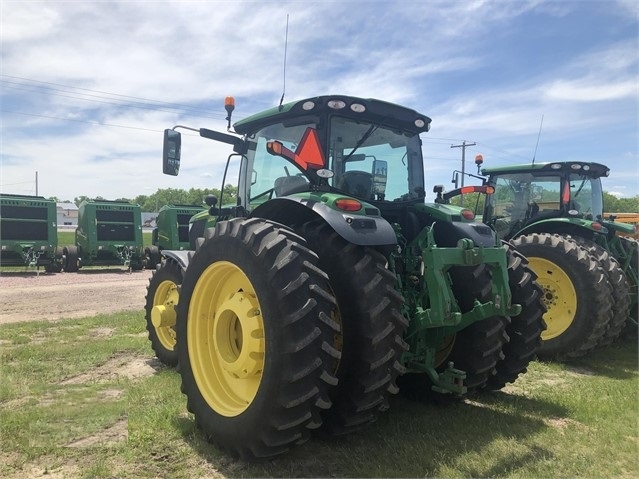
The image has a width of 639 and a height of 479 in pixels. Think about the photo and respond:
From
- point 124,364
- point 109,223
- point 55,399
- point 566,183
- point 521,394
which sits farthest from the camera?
point 109,223

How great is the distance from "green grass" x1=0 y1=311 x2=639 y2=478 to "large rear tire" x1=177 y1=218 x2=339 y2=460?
29 cm

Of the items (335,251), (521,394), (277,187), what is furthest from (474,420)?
(277,187)

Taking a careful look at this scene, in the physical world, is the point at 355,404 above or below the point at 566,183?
below

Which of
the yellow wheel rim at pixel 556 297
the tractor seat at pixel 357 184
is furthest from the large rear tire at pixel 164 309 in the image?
the yellow wheel rim at pixel 556 297

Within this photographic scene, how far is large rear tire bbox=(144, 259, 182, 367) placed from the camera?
5.08m

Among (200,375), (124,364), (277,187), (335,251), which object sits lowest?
(124,364)

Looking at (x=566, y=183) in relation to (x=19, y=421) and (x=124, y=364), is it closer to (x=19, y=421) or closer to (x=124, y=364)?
(x=124, y=364)

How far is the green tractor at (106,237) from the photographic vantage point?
1703 centimetres

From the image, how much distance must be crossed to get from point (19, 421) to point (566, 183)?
7711 mm

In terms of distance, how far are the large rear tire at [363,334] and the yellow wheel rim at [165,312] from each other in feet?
7.48

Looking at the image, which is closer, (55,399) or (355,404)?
(355,404)

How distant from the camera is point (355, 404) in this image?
325 centimetres

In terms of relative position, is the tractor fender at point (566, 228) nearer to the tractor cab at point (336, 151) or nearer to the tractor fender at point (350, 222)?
the tractor cab at point (336, 151)

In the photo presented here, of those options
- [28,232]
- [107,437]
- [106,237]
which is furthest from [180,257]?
[106,237]
